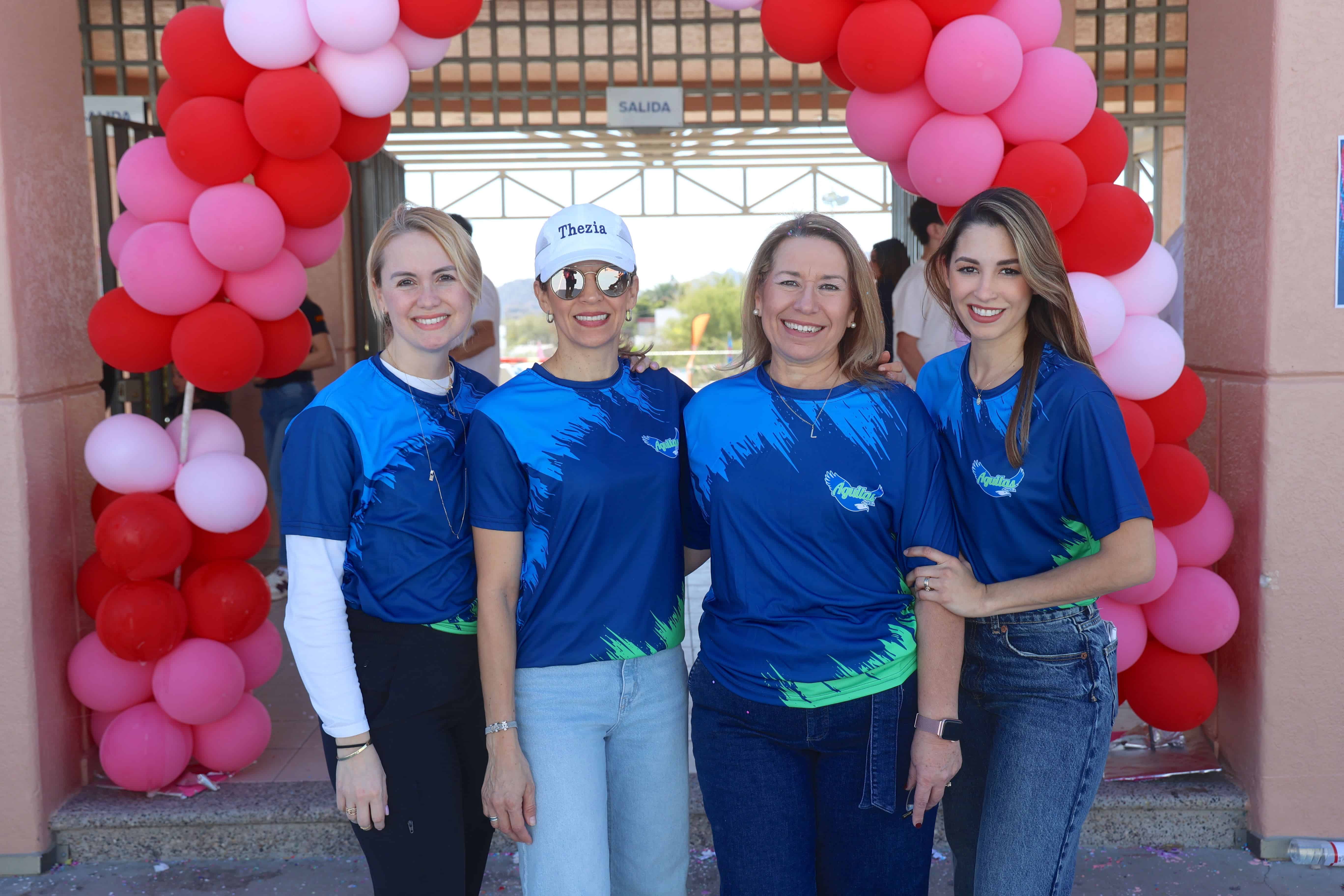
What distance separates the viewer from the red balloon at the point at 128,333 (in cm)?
282

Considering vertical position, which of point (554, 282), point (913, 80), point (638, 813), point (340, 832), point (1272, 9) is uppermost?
point (1272, 9)

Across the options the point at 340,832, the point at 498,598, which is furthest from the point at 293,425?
the point at 340,832

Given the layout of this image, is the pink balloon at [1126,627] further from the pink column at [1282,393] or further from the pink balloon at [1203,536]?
the pink column at [1282,393]

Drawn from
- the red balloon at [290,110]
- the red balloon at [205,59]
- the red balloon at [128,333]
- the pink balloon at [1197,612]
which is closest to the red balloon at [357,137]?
the red balloon at [290,110]

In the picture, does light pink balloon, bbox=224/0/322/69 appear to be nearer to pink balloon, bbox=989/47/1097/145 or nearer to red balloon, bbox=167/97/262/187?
red balloon, bbox=167/97/262/187

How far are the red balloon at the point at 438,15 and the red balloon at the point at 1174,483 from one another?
2102 mm

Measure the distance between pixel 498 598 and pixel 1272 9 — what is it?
8.25ft

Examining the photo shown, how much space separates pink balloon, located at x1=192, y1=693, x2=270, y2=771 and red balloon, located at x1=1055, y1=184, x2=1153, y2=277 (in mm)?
2630

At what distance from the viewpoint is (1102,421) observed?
1786mm

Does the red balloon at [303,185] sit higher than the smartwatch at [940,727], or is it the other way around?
the red balloon at [303,185]

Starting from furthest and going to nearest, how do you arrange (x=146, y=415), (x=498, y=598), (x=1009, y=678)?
1. (x=146, y=415)
2. (x=1009, y=678)
3. (x=498, y=598)

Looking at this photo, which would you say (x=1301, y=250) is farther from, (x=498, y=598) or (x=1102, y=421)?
(x=498, y=598)

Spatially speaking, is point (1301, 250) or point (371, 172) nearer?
point (1301, 250)

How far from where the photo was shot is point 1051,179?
8.38 feet
